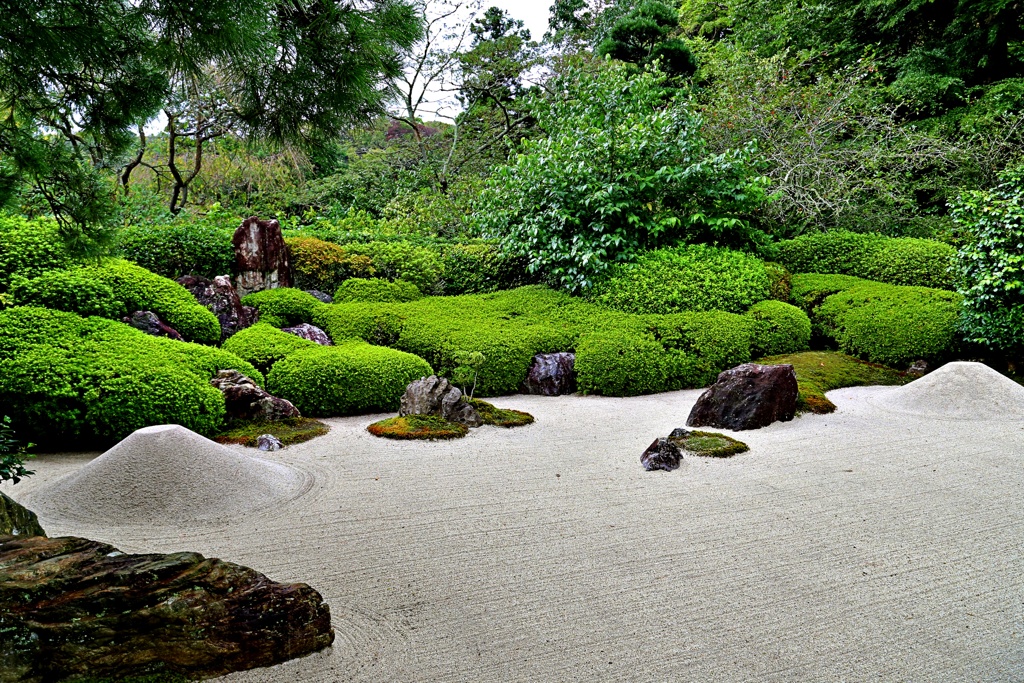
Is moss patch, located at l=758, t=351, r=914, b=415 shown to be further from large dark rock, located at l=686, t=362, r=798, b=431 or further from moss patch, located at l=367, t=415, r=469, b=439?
moss patch, located at l=367, t=415, r=469, b=439

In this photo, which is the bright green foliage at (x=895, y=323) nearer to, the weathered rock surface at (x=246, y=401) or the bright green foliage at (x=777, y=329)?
the bright green foliage at (x=777, y=329)

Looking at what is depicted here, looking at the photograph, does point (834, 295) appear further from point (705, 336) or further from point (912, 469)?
point (912, 469)

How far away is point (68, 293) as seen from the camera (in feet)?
17.1

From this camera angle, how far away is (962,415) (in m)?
5.21

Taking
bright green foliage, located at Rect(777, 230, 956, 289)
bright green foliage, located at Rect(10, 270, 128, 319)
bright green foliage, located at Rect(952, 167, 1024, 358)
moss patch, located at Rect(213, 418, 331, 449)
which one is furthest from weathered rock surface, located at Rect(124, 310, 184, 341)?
bright green foliage, located at Rect(777, 230, 956, 289)

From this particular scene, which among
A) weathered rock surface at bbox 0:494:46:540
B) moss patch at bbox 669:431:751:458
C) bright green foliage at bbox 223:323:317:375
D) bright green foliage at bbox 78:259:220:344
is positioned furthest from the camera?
bright green foliage at bbox 223:323:317:375

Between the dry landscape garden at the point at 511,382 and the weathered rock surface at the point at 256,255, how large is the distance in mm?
45

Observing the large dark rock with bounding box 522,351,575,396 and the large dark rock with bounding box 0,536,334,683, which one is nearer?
the large dark rock with bounding box 0,536,334,683

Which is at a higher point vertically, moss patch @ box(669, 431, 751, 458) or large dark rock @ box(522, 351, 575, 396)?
large dark rock @ box(522, 351, 575, 396)

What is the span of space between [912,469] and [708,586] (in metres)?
2.23

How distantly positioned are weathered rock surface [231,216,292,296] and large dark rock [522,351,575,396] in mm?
3490

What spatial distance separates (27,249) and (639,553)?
5426 millimetres

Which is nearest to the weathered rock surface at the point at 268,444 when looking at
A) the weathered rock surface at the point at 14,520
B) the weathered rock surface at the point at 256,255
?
the weathered rock surface at the point at 14,520

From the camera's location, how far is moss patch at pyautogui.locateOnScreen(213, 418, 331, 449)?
4.62m
